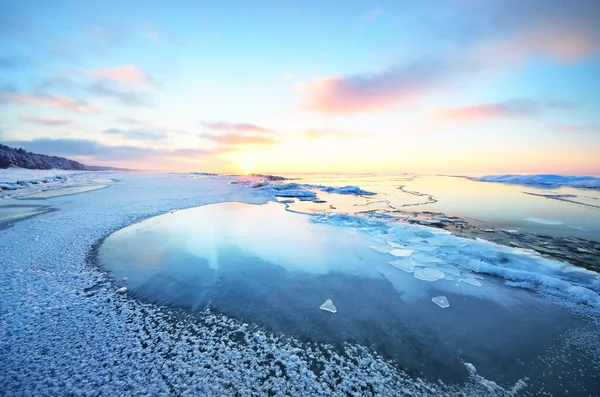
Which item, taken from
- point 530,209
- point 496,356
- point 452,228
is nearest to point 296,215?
point 452,228

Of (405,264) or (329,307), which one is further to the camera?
(405,264)

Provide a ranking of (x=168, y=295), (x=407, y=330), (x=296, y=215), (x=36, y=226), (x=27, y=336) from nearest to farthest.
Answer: (x=27, y=336) < (x=407, y=330) < (x=168, y=295) < (x=36, y=226) < (x=296, y=215)

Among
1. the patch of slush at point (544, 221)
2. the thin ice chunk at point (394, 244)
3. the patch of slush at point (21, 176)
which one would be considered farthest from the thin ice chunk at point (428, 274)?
the patch of slush at point (21, 176)

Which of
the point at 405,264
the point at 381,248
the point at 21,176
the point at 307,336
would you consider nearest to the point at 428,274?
the point at 405,264

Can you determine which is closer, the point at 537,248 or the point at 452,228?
the point at 537,248

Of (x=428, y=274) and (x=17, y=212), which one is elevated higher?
(x=17, y=212)

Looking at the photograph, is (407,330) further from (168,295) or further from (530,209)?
(530,209)

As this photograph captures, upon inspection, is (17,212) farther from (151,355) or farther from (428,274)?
(428,274)

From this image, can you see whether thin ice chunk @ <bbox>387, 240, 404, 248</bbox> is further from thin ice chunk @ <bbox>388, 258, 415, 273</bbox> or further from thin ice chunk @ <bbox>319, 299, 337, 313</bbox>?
thin ice chunk @ <bbox>319, 299, 337, 313</bbox>
